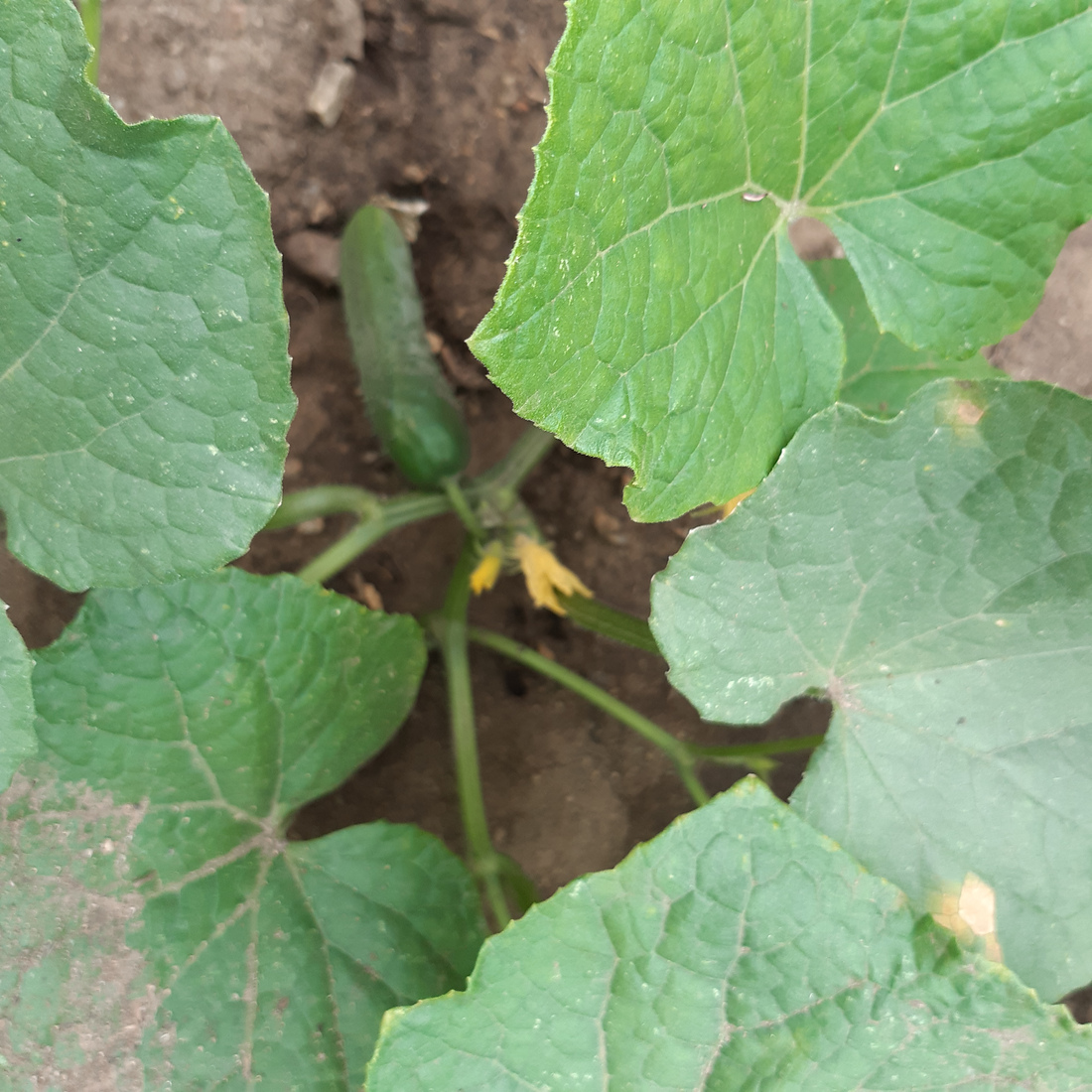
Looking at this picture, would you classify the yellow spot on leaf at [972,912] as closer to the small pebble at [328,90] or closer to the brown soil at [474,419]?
the brown soil at [474,419]

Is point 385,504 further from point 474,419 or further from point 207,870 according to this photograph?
point 207,870

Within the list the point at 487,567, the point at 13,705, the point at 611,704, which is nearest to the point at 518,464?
the point at 487,567

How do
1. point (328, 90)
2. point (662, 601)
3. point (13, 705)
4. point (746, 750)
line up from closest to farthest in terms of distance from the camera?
point (13, 705) < point (662, 601) < point (746, 750) < point (328, 90)

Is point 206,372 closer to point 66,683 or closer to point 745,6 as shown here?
point 66,683

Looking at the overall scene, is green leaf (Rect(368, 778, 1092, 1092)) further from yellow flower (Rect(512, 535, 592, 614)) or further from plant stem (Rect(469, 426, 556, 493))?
plant stem (Rect(469, 426, 556, 493))

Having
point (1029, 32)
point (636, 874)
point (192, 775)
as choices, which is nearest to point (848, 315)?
point (1029, 32)

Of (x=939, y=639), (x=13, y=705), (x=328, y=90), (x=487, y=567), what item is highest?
(x=328, y=90)
